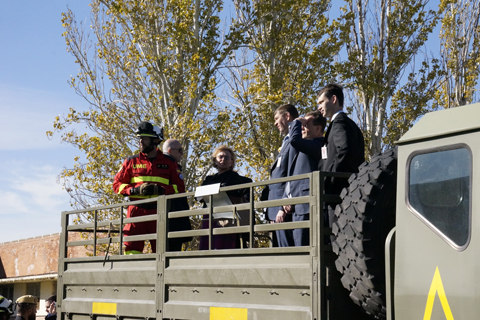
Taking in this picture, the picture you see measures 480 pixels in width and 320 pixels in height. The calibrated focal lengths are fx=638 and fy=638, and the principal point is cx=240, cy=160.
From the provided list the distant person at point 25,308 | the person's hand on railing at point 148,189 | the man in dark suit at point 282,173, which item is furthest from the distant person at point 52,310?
the man in dark suit at point 282,173

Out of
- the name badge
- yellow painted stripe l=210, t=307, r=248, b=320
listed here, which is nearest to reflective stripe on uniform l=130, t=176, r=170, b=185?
yellow painted stripe l=210, t=307, r=248, b=320

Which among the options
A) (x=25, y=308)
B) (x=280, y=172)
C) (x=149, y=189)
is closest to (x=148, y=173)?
(x=149, y=189)

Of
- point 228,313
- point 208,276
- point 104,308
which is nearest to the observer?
point 228,313

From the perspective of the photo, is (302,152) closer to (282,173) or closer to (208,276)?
(282,173)

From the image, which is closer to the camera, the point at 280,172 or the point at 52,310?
the point at 280,172

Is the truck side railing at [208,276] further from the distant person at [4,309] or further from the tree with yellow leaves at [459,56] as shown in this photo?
the tree with yellow leaves at [459,56]

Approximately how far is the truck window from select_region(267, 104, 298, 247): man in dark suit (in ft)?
5.50

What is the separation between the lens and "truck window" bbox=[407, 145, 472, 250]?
3.11m

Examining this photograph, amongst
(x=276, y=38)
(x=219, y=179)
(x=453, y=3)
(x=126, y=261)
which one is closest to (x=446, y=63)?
(x=453, y=3)

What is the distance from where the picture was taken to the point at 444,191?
3.25 m

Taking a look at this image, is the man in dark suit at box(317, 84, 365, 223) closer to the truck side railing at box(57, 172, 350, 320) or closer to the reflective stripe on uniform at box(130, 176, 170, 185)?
the truck side railing at box(57, 172, 350, 320)

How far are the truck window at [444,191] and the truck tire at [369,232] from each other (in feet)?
0.64

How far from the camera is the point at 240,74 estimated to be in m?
19.4

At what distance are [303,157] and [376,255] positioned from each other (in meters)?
1.76
